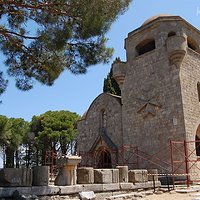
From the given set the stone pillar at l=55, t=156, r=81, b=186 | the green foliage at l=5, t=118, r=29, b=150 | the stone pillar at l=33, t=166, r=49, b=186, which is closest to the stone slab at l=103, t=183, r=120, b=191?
the stone pillar at l=55, t=156, r=81, b=186

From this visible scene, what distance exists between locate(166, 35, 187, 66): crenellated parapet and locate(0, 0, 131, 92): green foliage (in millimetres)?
5143

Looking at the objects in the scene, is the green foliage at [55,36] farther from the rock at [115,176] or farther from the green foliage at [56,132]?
the green foliage at [56,132]

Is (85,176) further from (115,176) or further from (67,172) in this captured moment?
(115,176)

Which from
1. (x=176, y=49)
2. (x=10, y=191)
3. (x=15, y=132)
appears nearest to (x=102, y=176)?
(x=10, y=191)

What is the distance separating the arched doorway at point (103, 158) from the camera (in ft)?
57.4

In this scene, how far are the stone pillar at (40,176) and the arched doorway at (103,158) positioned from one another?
976 cm

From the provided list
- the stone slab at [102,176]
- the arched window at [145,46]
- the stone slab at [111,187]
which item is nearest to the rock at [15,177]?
the stone slab at [102,176]

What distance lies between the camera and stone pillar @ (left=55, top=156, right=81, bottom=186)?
8477 millimetres

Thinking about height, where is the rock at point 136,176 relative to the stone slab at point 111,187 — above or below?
above

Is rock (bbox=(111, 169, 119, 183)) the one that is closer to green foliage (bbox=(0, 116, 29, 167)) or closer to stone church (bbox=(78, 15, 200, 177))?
stone church (bbox=(78, 15, 200, 177))

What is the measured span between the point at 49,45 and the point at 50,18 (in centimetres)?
96

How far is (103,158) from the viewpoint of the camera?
17.8m

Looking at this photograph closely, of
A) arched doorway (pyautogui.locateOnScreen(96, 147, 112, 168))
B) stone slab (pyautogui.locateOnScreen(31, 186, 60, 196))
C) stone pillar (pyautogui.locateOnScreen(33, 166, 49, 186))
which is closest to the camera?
stone slab (pyautogui.locateOnScreen(31, 186, 60, 196))

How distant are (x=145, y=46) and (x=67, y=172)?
11.5 metres
